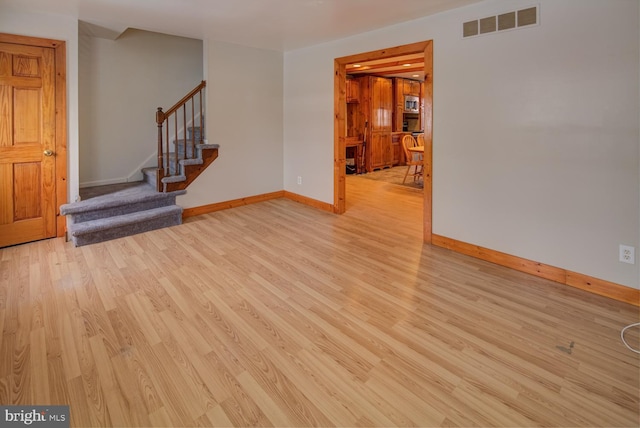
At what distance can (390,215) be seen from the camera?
4988 millimetres

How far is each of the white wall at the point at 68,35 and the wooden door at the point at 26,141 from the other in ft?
0.43

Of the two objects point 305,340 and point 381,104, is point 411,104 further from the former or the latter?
point 305,340

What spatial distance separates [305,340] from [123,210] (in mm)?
3197

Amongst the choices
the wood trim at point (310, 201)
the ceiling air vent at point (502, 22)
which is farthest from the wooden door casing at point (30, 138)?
the ceiling air vent at point (502, 22)

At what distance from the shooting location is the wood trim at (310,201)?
5172 millimetres

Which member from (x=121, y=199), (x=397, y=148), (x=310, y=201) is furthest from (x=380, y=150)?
(x=121, y=199)

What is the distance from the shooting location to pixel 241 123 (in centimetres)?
521

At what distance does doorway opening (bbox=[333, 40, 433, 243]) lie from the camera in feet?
11.9

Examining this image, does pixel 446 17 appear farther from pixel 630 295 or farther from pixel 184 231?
pixel 184 231

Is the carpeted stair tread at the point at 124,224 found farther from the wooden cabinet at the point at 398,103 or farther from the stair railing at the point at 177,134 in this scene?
the wooden cabinet at the point at 398,103

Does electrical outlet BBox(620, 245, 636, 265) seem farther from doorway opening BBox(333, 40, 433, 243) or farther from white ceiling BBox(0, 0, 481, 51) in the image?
white ceiling BBox(0, 0, 481, 51)

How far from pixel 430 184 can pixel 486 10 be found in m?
1.66

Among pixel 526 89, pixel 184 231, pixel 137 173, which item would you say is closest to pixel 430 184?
pixel 526 89

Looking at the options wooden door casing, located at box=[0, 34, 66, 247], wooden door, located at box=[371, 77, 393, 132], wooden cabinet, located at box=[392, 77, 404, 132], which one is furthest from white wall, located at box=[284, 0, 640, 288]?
wooden cabinet, located at box=[392, 77, 404, 132]
